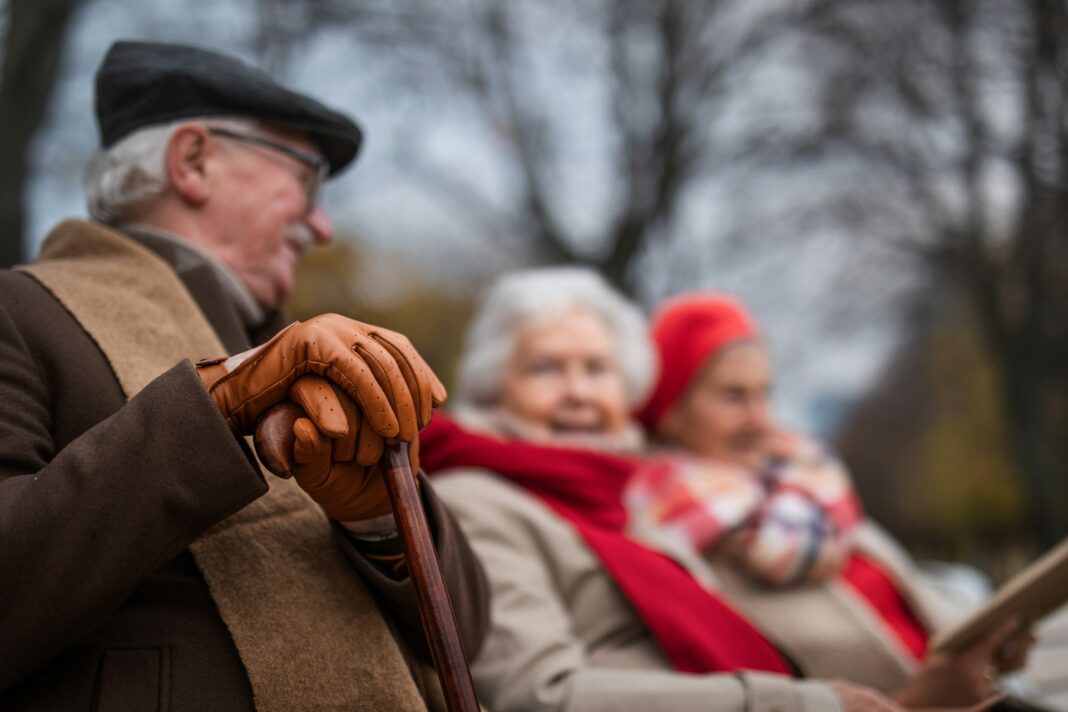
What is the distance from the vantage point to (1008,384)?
9.20m

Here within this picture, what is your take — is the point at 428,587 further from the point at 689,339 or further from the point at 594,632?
the point at 689,339

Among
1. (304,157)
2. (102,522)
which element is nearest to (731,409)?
(304,157)

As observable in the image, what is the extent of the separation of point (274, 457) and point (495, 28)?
672cm

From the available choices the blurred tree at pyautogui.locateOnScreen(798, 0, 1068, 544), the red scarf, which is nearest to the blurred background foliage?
the blurred tree at pyautogui.locateOnScreen(798, 0, 1068, 544)

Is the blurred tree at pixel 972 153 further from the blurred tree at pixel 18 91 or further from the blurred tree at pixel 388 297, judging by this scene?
the blurred tree at pixel 18 91

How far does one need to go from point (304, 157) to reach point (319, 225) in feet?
0.53

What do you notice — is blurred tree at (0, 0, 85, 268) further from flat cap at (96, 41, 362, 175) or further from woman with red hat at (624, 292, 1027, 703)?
woman with red hat at (624, 292, 1027, 703)

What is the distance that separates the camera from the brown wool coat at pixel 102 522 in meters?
1.21

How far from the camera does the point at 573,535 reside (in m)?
2.40

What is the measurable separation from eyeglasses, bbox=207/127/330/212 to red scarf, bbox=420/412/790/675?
650 millimetres

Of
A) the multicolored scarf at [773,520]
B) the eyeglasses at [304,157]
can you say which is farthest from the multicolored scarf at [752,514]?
the eyeglasses at [304,157]

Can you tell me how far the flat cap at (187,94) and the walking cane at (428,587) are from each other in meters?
0.80

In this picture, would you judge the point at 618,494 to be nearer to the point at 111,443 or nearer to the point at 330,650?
the point at 330,650

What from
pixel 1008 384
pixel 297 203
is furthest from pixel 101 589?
pixel 1008 384
